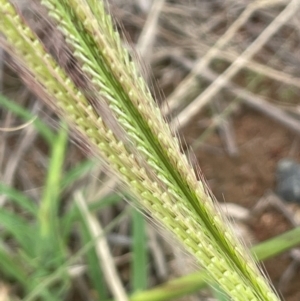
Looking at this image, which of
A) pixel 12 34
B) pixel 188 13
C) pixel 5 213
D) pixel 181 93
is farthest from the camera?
pixel 188 13

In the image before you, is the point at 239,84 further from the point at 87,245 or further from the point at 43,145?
the point at 87,245

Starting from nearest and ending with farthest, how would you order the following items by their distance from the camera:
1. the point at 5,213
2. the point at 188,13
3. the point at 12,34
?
the point at 12,34 → the point at 5,213 → the point at 188,13

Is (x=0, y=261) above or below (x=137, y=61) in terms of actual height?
below

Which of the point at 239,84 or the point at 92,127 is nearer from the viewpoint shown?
the point at 92,127

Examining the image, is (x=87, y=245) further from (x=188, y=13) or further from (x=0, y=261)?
(x=188, y=13)

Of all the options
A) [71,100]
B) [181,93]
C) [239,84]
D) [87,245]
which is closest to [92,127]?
[71,100]

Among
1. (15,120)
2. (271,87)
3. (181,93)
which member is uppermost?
(15,120)
